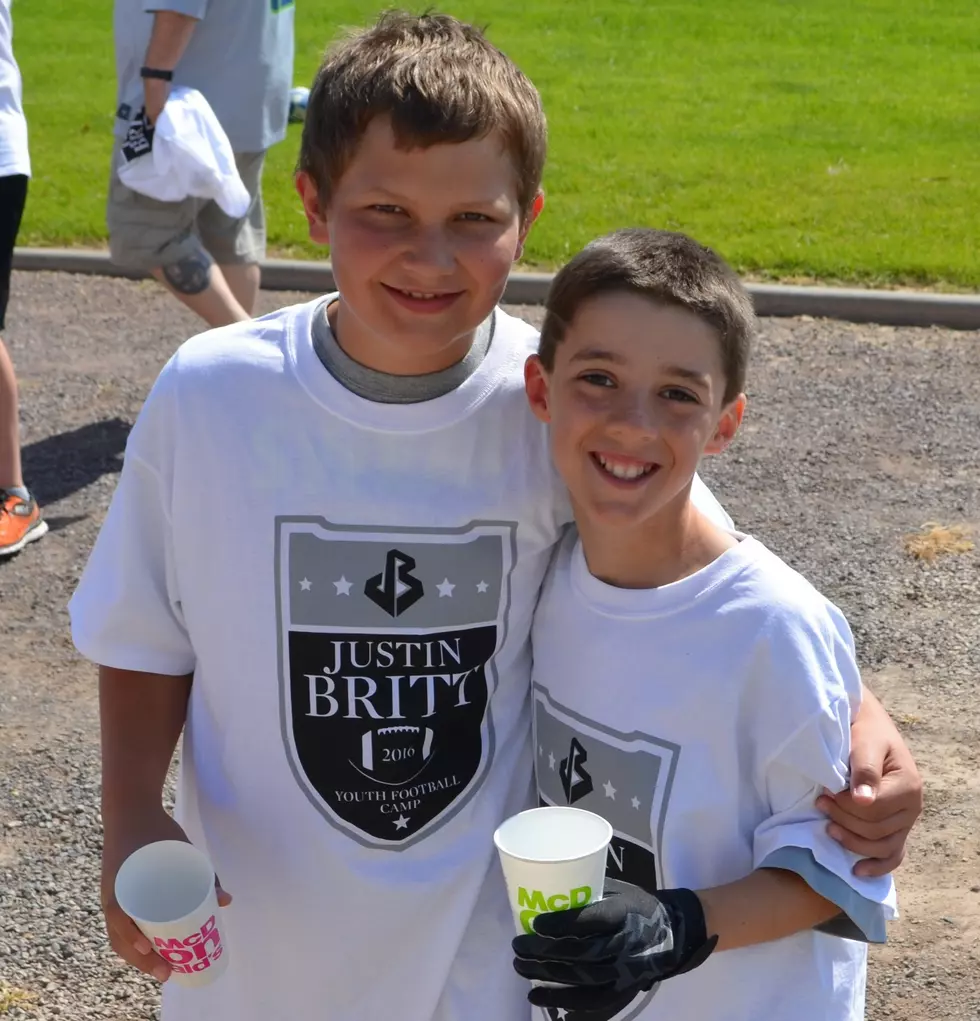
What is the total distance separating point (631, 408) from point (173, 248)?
173 inches

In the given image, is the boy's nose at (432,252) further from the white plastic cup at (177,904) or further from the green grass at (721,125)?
the green grass at (721,125)

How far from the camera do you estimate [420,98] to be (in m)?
1.89

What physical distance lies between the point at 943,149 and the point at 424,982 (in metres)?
8.66

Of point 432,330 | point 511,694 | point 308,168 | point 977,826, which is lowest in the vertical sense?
point 977,826

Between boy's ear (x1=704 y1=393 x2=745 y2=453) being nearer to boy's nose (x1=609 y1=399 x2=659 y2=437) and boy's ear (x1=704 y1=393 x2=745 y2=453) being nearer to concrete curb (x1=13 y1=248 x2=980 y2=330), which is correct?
boy's nose (x1=609 y1=399 x2=659 y2=437)

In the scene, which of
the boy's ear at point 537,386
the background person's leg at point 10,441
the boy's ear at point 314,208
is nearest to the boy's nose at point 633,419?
the boy's ear at point 537,386

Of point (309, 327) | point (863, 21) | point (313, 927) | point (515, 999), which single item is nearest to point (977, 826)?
point (515, 999)

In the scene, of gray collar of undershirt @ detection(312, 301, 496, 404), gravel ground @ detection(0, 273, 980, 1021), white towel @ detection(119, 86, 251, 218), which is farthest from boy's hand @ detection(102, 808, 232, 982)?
white towel @ detection(119, 86, 251, 218)

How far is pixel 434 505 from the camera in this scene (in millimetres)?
1972

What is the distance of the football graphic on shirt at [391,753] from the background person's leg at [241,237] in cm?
449

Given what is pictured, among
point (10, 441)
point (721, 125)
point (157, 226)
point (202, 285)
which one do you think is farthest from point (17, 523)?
point (721, 125)

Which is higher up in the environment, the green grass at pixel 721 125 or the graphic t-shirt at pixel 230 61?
the graphic t-shirt at pixel 230 61

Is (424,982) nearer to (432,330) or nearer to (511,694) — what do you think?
(511,694)

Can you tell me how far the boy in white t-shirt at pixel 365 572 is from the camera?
6.32ft
